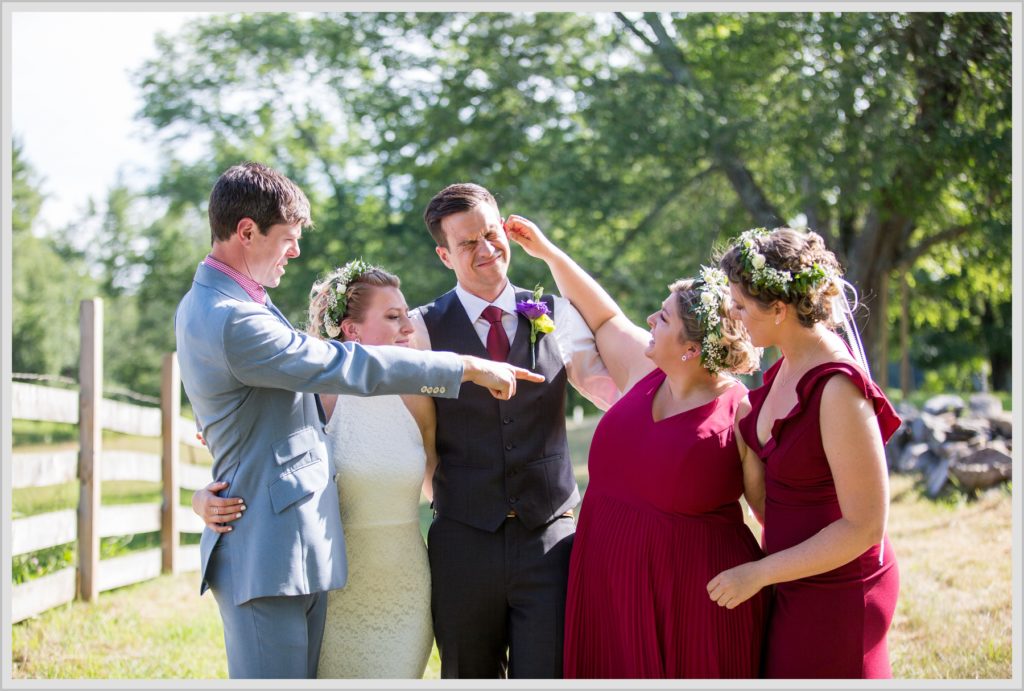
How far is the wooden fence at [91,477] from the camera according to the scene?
6367mm

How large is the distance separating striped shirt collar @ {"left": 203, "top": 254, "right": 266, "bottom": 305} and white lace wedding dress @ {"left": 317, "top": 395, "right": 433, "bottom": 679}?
0.58 m

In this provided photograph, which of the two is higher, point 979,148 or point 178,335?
point 979,148

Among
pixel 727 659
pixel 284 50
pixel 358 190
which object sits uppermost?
pixel 284 50

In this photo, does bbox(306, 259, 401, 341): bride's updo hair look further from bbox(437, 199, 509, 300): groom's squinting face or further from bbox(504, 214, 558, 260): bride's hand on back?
bbox(504, 214, 558, 260): bride's hand on back

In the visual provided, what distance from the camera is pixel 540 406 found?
3549 mm

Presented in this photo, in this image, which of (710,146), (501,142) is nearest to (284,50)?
(501,142)

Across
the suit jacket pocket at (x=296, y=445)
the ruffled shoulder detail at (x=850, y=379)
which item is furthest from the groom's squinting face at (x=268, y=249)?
the ruffled shoulder detail at (x=850, y=379)

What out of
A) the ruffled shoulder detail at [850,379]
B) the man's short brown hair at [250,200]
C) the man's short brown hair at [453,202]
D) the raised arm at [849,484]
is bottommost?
the raised arm at [849,484]

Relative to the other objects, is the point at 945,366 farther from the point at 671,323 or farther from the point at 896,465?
the point at 671,323

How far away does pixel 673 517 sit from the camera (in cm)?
324

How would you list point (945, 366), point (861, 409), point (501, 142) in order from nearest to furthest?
point (861, 409), point (501, 142), point (945, 366)

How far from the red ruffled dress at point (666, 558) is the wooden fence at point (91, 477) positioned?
13.6 feet

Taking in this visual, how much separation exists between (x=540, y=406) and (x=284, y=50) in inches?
840

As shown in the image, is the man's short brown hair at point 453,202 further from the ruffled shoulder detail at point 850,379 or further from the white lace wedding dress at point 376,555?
the ruffled shoulder detail at point 850,379
